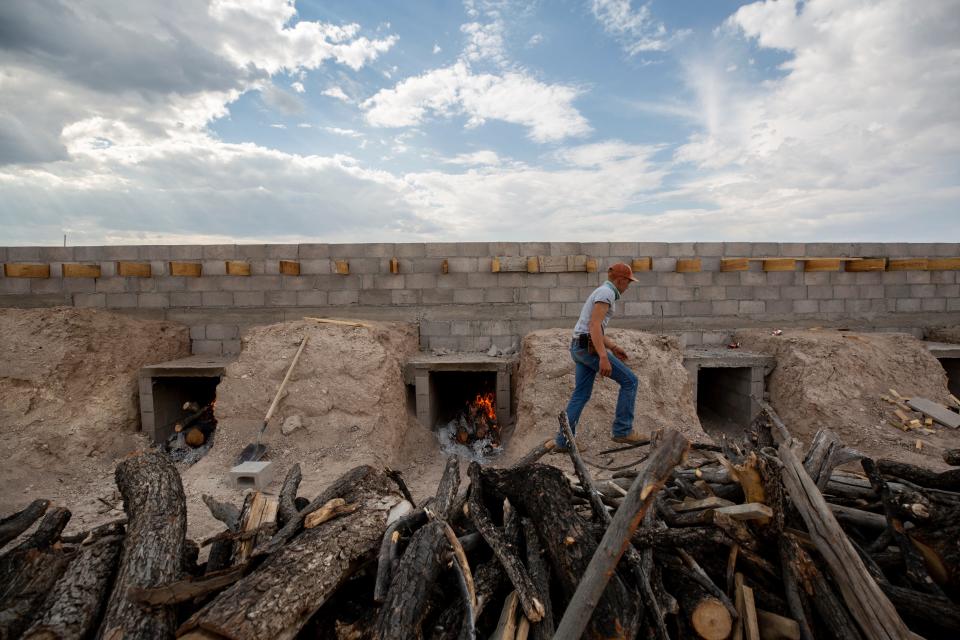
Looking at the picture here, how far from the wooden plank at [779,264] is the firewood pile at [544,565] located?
543cm

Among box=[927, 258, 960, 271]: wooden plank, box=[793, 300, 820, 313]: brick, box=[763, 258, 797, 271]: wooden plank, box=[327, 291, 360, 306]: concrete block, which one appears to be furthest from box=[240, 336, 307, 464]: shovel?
box=[927, 258, 960, 271]: wooden plank

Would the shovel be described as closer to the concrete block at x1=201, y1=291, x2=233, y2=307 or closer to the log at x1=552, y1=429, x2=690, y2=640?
the concrete block at x1=201, y1=291, x2=233, y2=307

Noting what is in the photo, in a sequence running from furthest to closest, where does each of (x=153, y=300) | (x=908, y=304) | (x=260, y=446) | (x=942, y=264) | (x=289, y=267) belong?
(x=908, y=304) < (x=942, y=264) < (x=153, y=300) < (x=289, y=267) < (x=260, y=446)

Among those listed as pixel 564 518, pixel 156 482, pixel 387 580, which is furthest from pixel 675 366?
pixel 156 482

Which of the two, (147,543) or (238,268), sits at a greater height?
(238,268)

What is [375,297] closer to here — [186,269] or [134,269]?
[186,269]

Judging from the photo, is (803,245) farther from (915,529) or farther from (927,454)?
(915,529)

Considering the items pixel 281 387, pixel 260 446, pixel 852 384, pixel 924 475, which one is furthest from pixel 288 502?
pixel 852 384

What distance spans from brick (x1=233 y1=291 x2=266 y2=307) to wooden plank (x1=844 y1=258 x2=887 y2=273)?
9.88 m

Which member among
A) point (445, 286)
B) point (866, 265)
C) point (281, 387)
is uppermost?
point (866, 265)

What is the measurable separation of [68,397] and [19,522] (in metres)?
3.79

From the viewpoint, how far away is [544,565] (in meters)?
2.37

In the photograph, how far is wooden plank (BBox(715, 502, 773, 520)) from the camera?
7.68ft

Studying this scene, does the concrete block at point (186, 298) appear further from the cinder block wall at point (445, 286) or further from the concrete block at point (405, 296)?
the concrete block at point (405, 296)
